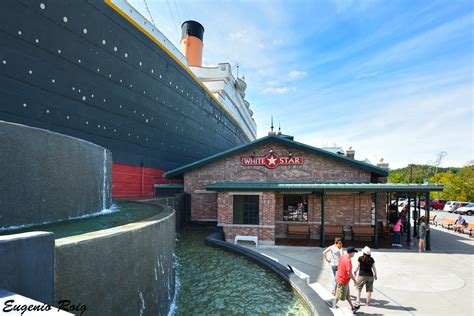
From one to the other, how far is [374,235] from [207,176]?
9.83 m

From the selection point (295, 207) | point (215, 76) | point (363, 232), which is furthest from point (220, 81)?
point (363, 232)

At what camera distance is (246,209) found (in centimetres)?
1443

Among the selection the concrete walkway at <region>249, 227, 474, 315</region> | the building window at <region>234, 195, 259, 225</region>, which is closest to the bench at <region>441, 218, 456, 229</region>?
the concrete walkway at <region>249, 227, 474, 315</region>

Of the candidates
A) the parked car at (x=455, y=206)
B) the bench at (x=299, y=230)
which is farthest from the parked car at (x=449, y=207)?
the bench at (x=299, y=230)

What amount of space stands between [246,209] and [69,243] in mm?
11462

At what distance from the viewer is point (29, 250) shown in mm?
2713

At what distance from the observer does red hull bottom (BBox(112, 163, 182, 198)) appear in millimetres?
14523

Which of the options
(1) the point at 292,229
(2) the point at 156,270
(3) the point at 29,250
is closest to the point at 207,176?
(1) the point at 292,229

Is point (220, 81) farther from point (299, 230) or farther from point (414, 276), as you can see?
point (414, 276)

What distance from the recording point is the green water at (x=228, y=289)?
6906 mm

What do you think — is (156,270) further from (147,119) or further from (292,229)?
(147,119)

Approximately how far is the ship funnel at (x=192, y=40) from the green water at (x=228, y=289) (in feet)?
77.4

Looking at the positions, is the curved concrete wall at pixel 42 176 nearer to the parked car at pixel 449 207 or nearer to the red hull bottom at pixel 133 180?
the red hull bottom at pixel 133 180

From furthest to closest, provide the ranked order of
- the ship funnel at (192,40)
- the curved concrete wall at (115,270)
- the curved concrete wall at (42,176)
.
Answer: the ship funnel at (192,40) < the curved concrete wall at (42,176) < the curved concrete wall at (115,270)
